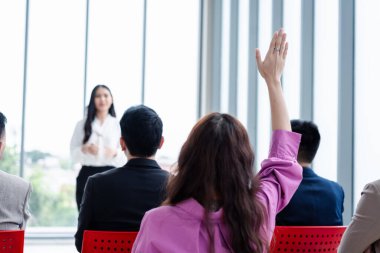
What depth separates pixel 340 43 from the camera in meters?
4.17

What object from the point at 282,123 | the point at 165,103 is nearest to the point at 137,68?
the point at 165,103

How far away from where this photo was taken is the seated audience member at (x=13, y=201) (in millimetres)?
2562

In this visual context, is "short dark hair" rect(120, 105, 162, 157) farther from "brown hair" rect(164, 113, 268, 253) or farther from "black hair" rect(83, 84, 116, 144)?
"black hair" rect(83, 84, 116, 144)

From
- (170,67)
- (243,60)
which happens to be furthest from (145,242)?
(170,67)

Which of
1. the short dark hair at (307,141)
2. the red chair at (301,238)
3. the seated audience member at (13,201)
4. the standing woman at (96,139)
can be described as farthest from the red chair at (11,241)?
the standing woman at (96,139)

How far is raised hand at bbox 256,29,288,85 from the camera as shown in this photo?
188 cm

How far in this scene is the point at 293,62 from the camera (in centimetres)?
511

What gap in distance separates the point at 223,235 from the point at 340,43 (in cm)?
287

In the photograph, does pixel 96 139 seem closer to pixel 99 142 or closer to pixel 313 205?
pixel 99 142

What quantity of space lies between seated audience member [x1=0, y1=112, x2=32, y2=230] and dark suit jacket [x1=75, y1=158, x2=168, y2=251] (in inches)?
14.4

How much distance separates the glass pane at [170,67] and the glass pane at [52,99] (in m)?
0.85

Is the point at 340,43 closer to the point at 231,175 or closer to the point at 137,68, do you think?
the point at 231,175

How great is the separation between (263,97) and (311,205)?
3316 mm

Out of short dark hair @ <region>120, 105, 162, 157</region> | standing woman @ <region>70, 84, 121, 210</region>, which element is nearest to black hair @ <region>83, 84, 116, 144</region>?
standing woman @ <region>70, 84, 121, 210</region>
